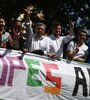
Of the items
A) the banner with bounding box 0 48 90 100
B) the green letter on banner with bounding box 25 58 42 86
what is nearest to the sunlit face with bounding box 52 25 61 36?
the banner with bounding box 0 48 90 100

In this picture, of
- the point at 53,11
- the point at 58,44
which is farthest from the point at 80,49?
the point at 53,11

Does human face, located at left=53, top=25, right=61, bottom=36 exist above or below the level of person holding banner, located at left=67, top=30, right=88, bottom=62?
above

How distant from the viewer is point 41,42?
11375 mm

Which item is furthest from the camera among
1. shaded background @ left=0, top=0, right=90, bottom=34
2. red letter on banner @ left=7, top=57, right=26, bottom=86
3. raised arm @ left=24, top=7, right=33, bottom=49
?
shaded background @ left=0, top=0, right=90, bottom=34

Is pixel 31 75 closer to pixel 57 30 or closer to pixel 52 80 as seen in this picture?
pixel 52 80

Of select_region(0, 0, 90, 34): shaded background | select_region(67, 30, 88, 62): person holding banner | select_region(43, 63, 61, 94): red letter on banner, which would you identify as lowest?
select_region(43, 63, 61, 94): red letter on banner

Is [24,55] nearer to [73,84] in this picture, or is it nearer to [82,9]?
[73,84]

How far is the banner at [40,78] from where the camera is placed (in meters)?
10.6

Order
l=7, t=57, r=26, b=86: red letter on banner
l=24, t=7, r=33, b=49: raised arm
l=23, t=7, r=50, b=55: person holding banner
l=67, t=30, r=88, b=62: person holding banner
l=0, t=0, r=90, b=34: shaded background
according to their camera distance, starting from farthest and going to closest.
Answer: l=0, t=0, r=90, b=34: shaded background, l=67, t=30, r=88, b=62: person holding banner, l=23, t=7, r=50, b=55: person holding banner, l=24, t=7, r=33, b=49: raised arm, l=7, t=57, r=26, b=86: red letter on banner

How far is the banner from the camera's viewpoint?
10594 mm

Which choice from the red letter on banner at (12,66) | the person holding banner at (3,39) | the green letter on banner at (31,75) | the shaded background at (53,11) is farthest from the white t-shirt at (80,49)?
the shaded background at (53,11)

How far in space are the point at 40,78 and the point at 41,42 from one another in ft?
2.90

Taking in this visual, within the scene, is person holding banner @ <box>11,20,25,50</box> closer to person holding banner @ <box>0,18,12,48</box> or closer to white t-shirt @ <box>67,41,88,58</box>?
person holding banner @ <box>0,18,12,48</box>

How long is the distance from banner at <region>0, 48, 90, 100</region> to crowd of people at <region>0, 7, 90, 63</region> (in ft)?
0.60
